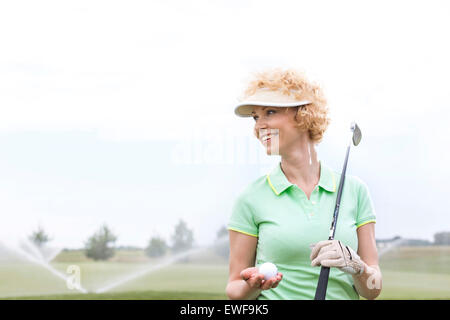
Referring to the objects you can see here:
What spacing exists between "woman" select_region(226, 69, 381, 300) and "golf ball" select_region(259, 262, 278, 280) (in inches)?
3.7

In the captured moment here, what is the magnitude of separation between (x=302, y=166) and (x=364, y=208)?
24 cm

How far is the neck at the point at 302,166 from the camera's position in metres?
1.85

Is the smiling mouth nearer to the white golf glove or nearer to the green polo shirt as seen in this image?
the green polo shirt

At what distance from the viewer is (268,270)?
1.60m

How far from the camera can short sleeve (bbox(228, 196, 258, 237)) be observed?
1.79m

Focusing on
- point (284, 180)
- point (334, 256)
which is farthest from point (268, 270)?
point (284, 180)

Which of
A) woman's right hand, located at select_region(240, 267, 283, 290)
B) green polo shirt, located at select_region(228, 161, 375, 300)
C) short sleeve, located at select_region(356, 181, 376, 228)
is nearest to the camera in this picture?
woman's right hand, located at select_region(240, 267, 283, 290)

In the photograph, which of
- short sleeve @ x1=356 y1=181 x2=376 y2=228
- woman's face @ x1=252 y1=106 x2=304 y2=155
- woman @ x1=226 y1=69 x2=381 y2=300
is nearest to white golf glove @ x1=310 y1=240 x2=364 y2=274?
woman @ x1=226 y1=69 x2=381 y2=300

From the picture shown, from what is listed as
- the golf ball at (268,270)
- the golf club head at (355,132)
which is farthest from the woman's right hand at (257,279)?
the golf club head at (355,132)

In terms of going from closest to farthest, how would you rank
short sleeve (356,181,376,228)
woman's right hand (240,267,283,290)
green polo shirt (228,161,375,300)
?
woman's right hand (240,267,283,290) < green polo shirt (228,161,375,300) < short sleeve (356,181,376,228)

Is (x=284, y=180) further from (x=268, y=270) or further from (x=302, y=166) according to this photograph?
(x=268, y=270)

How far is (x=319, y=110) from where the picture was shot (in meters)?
1.81
